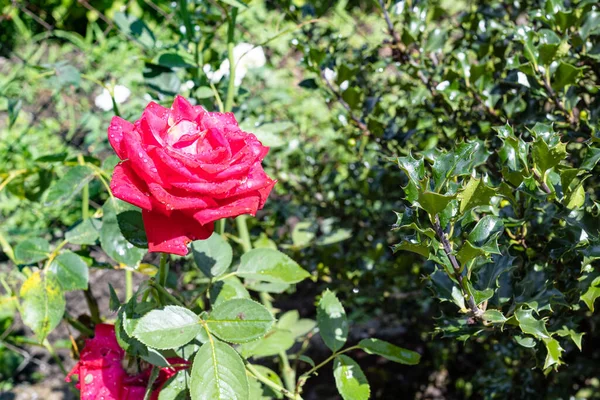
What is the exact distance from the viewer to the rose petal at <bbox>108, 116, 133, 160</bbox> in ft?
2.54

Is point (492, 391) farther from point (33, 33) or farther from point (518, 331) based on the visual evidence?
point (33, 33)

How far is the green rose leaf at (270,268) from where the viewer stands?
103 cm

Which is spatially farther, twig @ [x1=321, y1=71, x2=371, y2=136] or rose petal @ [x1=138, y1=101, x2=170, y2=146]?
twig @ [x1=321, y1=71, x2=371, y2=136]

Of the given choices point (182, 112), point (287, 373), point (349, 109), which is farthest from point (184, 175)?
point (287, 373)

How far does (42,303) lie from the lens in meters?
1.11

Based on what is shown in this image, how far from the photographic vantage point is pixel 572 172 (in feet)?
2.80

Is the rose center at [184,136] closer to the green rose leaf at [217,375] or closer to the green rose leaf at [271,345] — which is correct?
the green rose leaf at [217,375]

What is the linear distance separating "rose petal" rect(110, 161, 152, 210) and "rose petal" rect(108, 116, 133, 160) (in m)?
0.02

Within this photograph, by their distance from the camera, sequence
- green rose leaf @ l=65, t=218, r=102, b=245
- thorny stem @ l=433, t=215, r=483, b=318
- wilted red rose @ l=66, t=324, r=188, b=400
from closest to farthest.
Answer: thorny stem @ l=433, t=215, r=483, b=318
wilted red rose @ l=66, t=324, r=188, b=400
green rose leaf @ l=65, t=218, r=102, b=245

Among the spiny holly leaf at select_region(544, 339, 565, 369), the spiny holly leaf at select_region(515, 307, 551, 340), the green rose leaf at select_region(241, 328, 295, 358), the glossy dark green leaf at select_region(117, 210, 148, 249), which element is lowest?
the green rose leaf at select_region(241, 328, 295, 358)

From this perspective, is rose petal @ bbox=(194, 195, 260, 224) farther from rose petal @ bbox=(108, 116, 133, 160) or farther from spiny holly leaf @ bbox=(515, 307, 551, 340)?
spiny holly leaf @ bbox=(515, 307, 551, 340)

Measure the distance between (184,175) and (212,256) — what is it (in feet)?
1.23

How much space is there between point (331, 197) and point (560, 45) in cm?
84

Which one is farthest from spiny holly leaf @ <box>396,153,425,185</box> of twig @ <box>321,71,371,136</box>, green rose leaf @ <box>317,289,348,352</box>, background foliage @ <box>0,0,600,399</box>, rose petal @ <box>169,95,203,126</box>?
twig @ <box>321,71,371,136</box>
